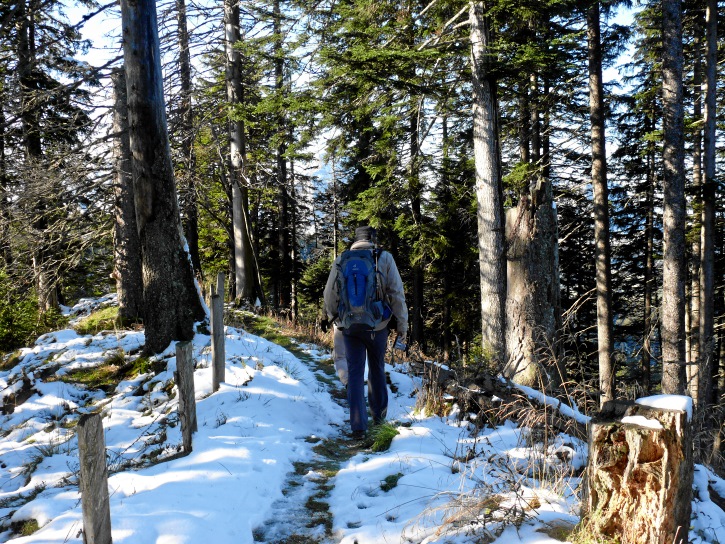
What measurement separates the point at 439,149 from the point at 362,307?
12.7m

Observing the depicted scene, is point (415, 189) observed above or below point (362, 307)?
above

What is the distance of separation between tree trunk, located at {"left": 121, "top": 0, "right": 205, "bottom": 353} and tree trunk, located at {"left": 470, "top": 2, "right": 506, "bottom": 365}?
217 inches

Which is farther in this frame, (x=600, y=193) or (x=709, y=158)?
(x=600, y=193)

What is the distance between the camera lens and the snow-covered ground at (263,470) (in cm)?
298

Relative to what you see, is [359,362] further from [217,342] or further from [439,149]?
[439,149]

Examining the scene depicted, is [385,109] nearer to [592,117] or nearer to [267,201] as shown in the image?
[592,117]

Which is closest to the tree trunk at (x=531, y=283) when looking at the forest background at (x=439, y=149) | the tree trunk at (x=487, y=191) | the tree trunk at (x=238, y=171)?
the forest background at (x=439, y=149)

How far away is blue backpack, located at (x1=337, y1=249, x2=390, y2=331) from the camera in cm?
505

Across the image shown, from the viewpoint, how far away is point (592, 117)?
12.4m

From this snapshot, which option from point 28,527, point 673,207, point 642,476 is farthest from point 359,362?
point 673,207

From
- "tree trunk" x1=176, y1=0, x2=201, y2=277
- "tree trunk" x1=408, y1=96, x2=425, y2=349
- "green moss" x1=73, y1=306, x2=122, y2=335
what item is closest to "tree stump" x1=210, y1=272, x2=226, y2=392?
"green moss" x1=73, y1=306, x2=122, y2=335

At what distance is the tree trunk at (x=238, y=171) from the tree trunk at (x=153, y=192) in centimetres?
713

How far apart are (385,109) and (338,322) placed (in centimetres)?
733

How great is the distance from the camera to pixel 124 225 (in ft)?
32.7
